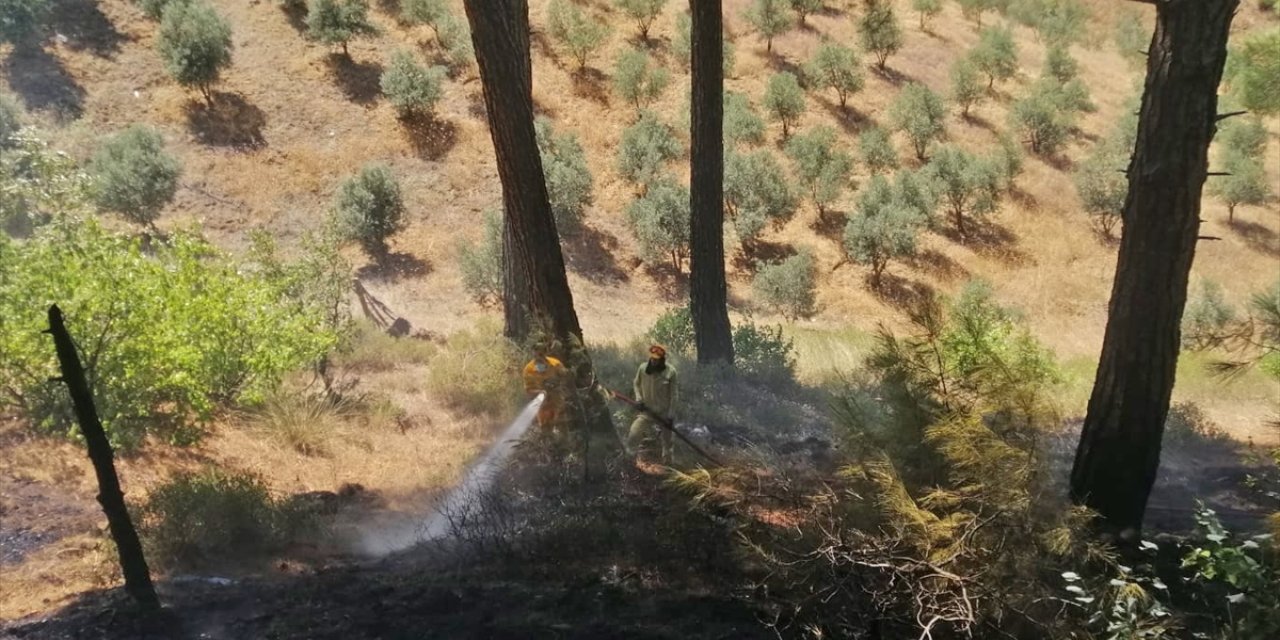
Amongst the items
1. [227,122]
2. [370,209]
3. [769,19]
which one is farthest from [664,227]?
[769,19]

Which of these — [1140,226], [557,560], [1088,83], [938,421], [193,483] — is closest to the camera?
[938,421]

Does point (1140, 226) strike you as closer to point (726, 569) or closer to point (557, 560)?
point (726, 569)

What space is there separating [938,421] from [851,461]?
70 centimetres

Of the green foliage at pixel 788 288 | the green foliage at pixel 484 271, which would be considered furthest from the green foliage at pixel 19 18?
the green foliage at pixel 788 288

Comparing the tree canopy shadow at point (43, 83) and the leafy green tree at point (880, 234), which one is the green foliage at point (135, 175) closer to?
the tree canopy shadow at point (43, 83)

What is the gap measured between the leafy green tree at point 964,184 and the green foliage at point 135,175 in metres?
18.4

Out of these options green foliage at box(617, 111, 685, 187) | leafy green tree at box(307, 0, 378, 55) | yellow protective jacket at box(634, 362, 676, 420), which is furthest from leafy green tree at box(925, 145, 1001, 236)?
yellow protective jacket at box(634, 362, 676, 420)

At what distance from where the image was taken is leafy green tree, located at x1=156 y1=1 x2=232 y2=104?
22.0m

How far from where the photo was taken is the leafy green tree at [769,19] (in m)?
29.2

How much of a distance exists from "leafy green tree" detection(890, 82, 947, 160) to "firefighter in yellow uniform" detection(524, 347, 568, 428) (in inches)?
796

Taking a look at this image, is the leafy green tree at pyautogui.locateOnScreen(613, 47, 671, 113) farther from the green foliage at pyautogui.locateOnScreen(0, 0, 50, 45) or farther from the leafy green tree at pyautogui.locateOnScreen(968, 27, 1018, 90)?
the green foliage at pyautogui.locateOnScreen(0, 0, 50, 45)

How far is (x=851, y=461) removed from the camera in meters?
5.82

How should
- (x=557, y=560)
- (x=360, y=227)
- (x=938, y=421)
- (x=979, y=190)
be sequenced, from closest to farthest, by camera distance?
(x=938, y=421) < (x=557, y=560) < (x=360, y=227) < (x=979, y=190)

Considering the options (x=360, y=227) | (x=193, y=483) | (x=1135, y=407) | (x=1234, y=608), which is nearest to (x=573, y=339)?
(x=193, y=483)
